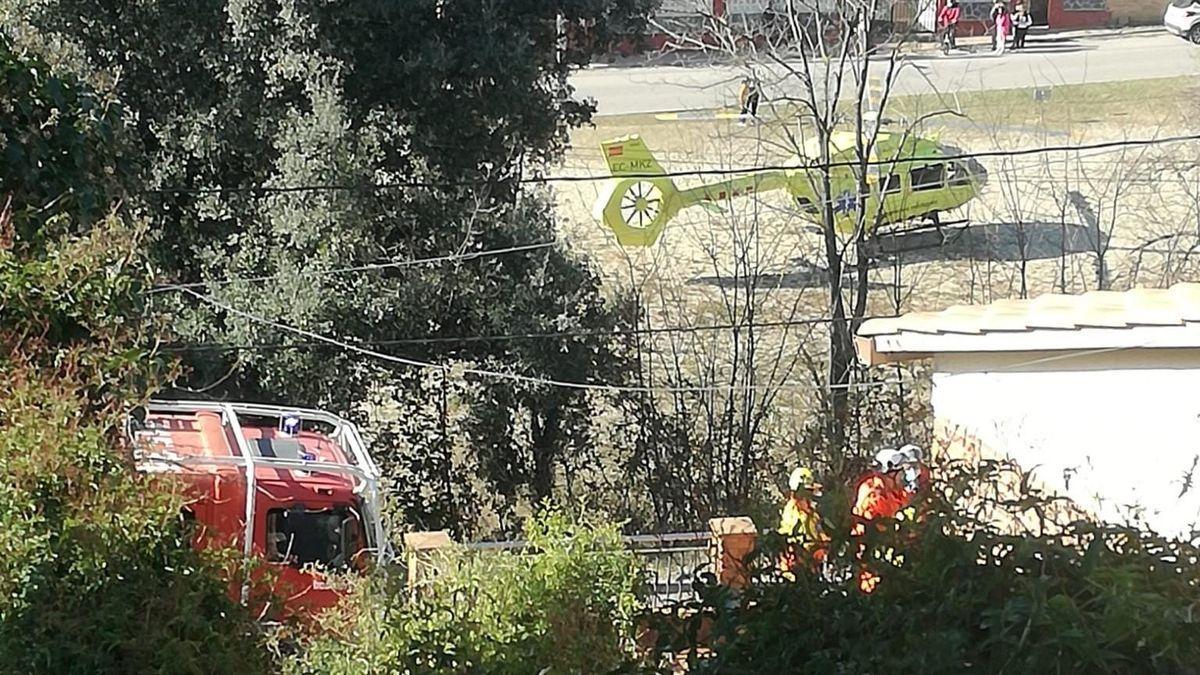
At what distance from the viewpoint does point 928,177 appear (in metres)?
13.0

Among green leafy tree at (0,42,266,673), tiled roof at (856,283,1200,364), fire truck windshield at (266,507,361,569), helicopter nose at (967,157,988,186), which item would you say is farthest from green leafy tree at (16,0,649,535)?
green leafy tree at (0,42,266,673)

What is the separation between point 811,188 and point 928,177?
1563mm

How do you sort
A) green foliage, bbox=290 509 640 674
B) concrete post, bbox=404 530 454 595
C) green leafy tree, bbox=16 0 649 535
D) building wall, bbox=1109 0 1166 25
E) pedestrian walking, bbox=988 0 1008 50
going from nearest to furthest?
green foliage, bbox=290 509 640 674, concrete post, bbox=404 530 454 595, green leafy tree, bbox=16 0 649 535, pedestrian walking, bbox=988 0 1008 50, building wall, bbox=1109 0 1166 25

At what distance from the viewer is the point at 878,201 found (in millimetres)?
12219

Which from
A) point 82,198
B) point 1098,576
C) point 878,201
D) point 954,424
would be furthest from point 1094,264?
point 1098,576

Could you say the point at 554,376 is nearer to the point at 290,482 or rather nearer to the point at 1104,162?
the point at 290,482

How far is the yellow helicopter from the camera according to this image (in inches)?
478

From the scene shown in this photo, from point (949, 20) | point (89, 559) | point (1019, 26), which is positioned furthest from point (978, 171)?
point (89, 559)

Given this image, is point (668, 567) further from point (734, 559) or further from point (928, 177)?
point (928, 177)

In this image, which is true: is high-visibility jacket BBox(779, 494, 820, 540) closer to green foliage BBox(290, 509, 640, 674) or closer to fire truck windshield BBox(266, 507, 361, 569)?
green foliage BBox(290, 509, 640, 674)

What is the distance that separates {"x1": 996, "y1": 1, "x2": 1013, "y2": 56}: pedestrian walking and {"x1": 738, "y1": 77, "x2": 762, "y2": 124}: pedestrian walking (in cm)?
519

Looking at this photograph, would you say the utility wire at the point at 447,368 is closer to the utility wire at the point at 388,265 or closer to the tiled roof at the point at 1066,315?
the utility wire at the point at 388,265

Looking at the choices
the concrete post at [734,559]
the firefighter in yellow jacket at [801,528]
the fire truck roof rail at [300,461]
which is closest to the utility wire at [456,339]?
the fire truck roof rail at [300,461]

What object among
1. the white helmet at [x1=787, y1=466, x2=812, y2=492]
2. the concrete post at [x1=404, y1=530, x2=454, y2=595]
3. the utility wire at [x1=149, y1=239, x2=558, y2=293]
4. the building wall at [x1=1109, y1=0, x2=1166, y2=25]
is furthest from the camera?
the building wall at [x1=1109, y1=0, x2=1166, y2=25]
